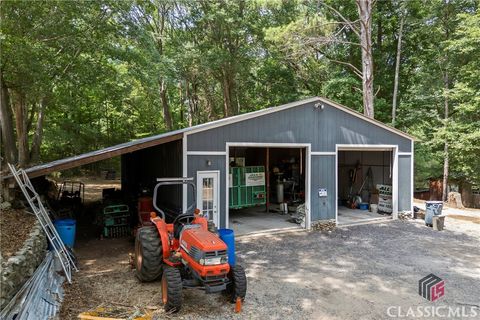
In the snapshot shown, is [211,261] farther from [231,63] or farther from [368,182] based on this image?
[231,63]

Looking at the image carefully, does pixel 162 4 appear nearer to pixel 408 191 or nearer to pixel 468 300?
pixel 408 191

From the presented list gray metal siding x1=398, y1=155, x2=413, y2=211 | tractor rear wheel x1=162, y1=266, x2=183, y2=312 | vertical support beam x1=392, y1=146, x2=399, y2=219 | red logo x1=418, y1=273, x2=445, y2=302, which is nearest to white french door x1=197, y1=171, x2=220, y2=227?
tractor rear wheel x1=162, y1=266, x2=183, y2=312

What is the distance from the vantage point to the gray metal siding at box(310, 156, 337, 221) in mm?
10047

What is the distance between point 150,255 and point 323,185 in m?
6.27

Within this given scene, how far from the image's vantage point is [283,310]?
489 cm

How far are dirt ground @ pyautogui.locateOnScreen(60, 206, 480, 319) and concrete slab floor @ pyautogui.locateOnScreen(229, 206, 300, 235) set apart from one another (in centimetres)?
59

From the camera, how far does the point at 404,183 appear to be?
12.0 meters

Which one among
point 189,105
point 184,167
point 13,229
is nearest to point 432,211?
point 184,167

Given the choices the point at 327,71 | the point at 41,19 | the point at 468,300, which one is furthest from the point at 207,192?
the point at 327,71

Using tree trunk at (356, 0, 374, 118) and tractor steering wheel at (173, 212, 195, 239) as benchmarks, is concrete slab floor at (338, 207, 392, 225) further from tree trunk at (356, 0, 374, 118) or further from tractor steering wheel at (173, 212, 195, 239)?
tractor steering wheel at (173, 212, 195, 239)

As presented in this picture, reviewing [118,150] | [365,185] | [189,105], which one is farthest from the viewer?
[189,105]

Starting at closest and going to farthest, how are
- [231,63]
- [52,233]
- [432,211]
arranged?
1. [52,233]
2. [432,211]
3. [231,63]

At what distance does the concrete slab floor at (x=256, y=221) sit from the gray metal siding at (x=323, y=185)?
2.62 ft

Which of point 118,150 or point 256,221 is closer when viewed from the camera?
point 118,150
